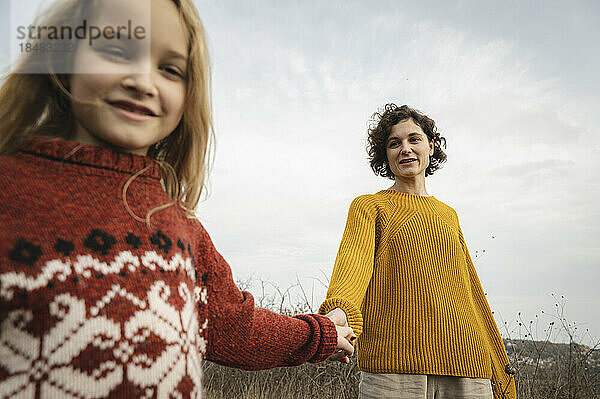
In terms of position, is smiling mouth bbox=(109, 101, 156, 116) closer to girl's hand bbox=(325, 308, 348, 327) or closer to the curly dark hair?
girl's hand bbox=(325, 308, 348, 327)

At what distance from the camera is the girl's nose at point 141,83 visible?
1073 mm

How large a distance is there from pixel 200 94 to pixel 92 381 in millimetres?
684

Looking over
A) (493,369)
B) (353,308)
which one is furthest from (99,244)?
(493,369)

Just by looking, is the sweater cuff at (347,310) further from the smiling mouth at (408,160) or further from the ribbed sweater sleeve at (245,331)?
the smiling mouth at (408,160)

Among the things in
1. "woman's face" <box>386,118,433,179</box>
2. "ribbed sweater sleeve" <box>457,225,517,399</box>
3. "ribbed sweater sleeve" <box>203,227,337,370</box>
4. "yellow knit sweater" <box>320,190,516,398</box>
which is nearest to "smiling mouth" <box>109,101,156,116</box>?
"ribbed sweater sleeve" <box>203,227,337,370</box>

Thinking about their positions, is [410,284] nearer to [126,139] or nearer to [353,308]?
[353,308]

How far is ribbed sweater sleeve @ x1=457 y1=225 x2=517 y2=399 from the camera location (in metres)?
2.54

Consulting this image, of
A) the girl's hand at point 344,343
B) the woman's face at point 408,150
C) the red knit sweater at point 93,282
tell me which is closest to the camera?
the red knit sweater at point 93,282

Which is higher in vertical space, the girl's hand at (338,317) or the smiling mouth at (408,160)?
the smiling mouth at (408,160)

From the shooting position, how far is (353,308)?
1.97 metres

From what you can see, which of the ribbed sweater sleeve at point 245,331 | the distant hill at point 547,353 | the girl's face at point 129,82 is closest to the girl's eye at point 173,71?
the girl's face at point 129,82

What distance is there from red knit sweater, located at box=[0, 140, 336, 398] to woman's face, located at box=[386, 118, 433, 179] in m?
1.76

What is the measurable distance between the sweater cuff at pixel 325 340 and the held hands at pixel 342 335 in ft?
0.30

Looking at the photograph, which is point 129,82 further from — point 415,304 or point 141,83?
point 415,304
